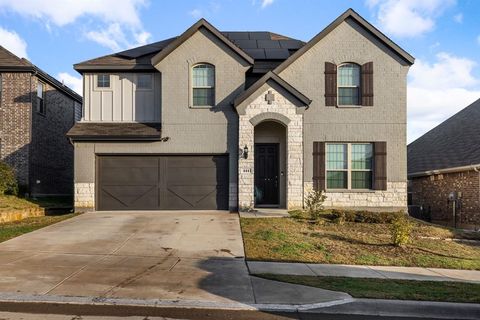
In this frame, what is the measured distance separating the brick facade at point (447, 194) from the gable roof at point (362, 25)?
537 cm

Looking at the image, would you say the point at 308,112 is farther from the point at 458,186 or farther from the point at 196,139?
the point at 458,186

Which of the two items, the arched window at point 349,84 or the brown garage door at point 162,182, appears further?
the arched window at point 349,84

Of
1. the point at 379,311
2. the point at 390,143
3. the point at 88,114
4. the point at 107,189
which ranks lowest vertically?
the point at 379,311

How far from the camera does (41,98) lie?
20594 millimetres

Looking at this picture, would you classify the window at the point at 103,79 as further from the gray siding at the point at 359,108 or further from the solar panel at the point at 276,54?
the gray siding at the point at 359,108

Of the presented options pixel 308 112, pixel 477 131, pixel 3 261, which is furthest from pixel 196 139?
pixel 477 131

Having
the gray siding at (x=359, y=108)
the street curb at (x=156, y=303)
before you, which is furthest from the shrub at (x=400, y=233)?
the street curb at (x=156, y=303)

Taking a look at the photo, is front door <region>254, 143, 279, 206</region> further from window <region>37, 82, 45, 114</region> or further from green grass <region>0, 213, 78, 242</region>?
window <region>37, 82, 45, 114</region>

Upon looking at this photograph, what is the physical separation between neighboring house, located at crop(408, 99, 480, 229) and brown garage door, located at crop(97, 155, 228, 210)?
31.5ft

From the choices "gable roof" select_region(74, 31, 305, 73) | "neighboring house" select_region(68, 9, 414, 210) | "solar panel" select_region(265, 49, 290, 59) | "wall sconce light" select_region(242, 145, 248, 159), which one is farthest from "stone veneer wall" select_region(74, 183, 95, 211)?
"solar panel" select_region(265, 49, 290, 59)

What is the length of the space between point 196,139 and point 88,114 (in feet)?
14.6

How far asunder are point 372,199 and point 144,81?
395 inches

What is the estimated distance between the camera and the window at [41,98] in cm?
2019

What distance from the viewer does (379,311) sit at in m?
6.66
